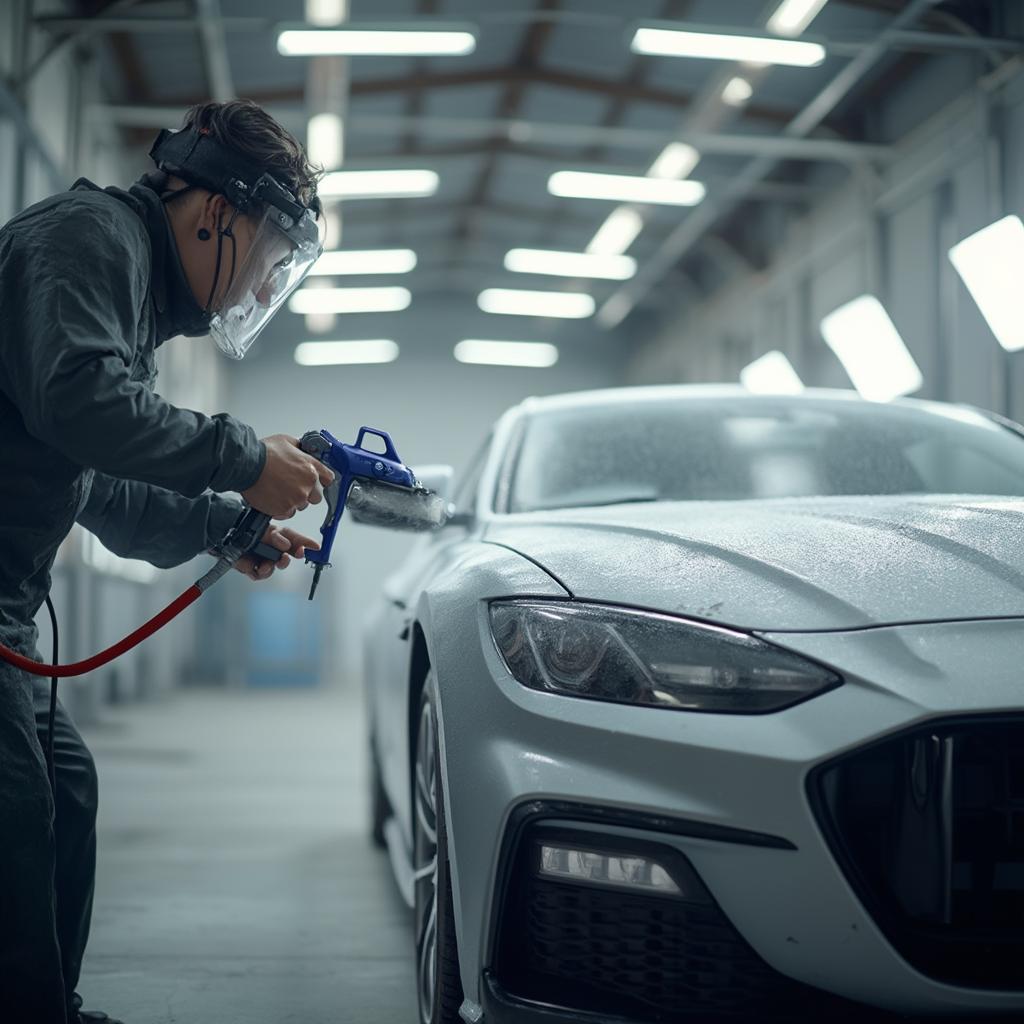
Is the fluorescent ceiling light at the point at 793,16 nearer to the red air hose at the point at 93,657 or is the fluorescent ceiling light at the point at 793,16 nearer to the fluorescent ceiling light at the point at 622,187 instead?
the fluorescent ceiling light at the point at 622,187

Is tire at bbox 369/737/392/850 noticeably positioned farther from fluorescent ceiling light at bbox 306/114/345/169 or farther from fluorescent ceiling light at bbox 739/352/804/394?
fluorescent ceiling light at bbox 739/352/804/394

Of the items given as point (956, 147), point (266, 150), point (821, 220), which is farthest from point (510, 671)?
→ point (821, 220)

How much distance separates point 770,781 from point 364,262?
1404cm

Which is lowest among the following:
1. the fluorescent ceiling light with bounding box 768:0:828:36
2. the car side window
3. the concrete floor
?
the concrete floor

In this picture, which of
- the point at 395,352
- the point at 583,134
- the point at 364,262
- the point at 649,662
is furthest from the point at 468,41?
the point at 395,352

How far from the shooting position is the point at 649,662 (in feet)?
5.37

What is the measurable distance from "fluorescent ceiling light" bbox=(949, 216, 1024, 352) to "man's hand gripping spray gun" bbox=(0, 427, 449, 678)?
631 centimetres

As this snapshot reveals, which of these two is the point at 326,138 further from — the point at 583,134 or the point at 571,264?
the point at 571,264

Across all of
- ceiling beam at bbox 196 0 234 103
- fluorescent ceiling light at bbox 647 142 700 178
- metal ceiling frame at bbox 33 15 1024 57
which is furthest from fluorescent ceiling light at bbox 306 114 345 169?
fluorescent ceiling light at bbox 647 142 700 178

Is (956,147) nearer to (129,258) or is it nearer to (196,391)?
(129,258)

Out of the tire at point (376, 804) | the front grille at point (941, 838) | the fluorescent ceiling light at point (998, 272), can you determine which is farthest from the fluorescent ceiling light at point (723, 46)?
the front grille at point (941, 838)

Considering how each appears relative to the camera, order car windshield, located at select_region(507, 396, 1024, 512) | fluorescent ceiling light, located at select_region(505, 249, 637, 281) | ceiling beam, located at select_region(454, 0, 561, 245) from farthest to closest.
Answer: fluorescent ceiling light, located at select_region(505, 249, 637, 281) → ceiling beam, located at select_region(454, 0, 561, 245) → car windshield, located at select_region(507, 396, 1024, 512)

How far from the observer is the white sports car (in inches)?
58.2

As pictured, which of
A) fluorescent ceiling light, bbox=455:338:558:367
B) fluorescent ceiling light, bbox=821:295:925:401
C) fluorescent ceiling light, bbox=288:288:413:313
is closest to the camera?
fluorescent ceiling light, bbox=821:295:925:401
